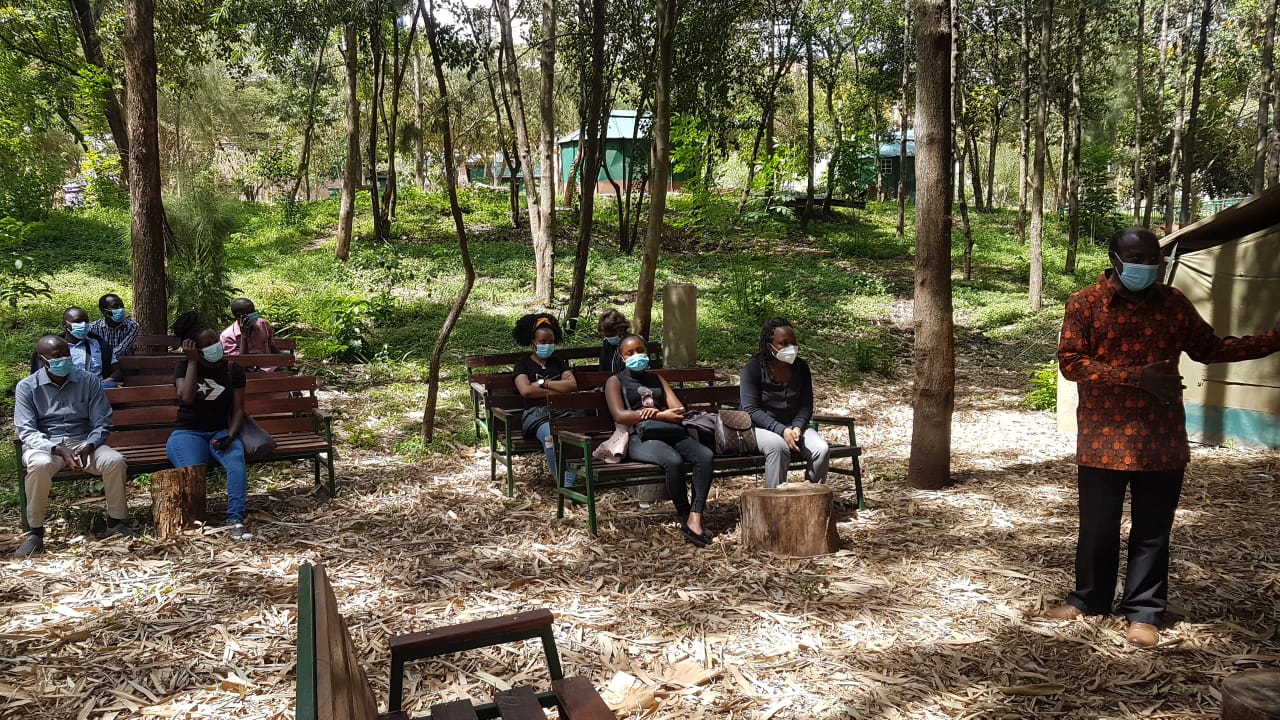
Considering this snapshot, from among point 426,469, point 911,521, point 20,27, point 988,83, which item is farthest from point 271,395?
point 988,83

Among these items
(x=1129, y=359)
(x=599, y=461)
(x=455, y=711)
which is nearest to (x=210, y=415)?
(x=599, y=461)

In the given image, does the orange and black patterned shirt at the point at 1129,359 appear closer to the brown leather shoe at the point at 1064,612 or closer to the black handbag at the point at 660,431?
the brown leather shoe at the point at 1064,612

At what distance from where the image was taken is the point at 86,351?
28.8ft

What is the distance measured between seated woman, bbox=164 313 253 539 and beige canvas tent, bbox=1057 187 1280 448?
29.6 ft

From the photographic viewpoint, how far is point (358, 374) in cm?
1272

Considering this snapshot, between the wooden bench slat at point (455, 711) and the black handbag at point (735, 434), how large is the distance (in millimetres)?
4134

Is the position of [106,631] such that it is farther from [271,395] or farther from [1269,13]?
[1269,13]

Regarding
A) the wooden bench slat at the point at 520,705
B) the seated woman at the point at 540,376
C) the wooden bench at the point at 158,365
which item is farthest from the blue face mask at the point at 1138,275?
the wooden bench at the point at 158,365

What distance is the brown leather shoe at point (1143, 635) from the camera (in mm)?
4641

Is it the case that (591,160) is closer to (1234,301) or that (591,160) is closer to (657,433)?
(657,433)

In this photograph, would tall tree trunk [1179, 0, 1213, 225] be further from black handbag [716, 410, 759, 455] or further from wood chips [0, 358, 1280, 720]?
black handbag [716, 410, 759, 455]

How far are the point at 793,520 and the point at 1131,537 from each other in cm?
207

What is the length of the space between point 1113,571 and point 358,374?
1012 cm

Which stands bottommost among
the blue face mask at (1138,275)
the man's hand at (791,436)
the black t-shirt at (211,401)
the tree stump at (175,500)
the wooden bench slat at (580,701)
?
the tree stump at (175,500)
